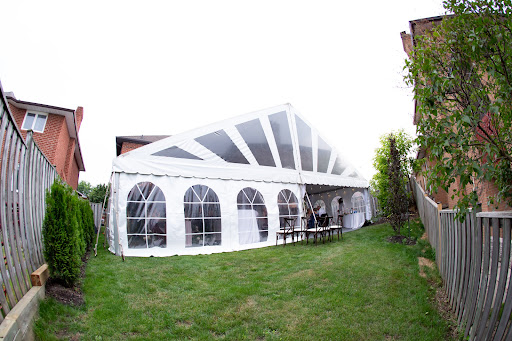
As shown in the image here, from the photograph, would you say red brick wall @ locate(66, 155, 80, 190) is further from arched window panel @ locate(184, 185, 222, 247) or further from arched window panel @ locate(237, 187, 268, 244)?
arched window panel @ locate(237, 187, 268, 244)

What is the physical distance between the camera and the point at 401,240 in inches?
332

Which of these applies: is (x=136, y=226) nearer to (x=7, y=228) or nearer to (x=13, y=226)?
(x=13, y=226)

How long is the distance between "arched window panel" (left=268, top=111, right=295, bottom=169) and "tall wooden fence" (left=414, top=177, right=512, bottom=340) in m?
7.67

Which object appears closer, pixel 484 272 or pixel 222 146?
pixel 484 272

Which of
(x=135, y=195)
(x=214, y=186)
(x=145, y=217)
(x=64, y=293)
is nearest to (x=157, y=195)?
(x=135, y=195)

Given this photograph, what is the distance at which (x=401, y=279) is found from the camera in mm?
5016

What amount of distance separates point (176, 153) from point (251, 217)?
133 inches

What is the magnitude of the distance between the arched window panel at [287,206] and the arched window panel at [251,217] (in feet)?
2.50

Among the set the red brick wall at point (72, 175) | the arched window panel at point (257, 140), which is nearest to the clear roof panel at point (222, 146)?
the arched window panel at point (257, 140)

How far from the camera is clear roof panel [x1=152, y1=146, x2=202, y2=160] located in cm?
882

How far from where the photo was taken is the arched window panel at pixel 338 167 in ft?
44.7

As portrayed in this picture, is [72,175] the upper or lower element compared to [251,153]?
upper

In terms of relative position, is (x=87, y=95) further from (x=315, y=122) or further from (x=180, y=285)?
(x=180, y=285)

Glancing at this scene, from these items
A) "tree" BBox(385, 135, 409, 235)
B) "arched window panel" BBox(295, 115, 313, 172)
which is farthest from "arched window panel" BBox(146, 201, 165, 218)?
"tree" BBox(385, 135, 409, 235)
